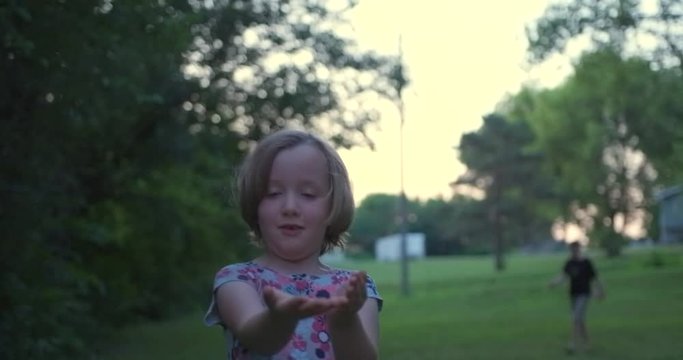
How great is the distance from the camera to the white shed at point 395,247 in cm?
13362

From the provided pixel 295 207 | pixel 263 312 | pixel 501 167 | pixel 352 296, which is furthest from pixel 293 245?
pixel 501 167

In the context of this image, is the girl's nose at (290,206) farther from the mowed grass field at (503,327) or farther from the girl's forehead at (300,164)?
the mowed grass field at (503,327)

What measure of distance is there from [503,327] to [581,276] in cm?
1147

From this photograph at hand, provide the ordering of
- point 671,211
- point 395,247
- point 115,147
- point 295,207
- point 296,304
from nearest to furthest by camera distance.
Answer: point 296,304 < point 295,207 < point 115,147 < point 671,211 < point 395,247

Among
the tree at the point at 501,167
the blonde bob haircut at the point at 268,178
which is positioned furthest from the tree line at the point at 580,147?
the blonde bob haircut at the point at 268,178

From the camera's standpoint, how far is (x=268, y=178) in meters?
3.04

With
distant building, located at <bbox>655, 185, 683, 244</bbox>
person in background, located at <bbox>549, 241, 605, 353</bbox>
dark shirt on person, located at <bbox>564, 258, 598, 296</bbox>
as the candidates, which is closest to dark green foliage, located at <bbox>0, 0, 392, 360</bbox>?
person in background, located at <bbox>549, 241, 605, 353</bbox>

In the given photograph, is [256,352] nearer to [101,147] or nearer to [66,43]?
[66,43]

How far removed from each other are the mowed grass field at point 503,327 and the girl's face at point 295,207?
52.9 ft

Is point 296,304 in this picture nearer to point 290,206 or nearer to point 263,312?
point 263,312

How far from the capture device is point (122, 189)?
22.7m

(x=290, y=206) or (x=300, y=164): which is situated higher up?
(x=300, y=164)

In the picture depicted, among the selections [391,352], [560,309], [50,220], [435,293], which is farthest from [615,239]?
[50,220]

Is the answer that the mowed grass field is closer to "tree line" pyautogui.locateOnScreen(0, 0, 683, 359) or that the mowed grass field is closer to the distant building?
"tree line" pyautogui.locateOnScreen(0, 0, 683, 359)
